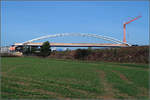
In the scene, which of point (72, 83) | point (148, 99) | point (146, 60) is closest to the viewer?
point (148, 99)

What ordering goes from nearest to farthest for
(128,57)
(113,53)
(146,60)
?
1. (146,60)
2. (128,57)
3. (113,53)

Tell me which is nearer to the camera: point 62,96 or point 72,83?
point 62,96

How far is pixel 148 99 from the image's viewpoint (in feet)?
24.3

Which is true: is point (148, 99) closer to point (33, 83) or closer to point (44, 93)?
point (44, 93)

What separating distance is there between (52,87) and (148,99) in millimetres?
4621

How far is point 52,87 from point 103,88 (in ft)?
8.64

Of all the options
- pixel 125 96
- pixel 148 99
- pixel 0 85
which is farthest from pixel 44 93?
pixel 148 99

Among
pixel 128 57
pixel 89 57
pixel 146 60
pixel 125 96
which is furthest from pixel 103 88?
pixel 89 57

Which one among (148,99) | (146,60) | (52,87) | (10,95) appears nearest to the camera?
(148,99)

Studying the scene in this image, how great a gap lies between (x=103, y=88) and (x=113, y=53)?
2132 cm

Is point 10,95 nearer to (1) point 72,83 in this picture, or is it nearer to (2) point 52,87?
(2) point 52,87

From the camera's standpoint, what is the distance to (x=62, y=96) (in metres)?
7.81

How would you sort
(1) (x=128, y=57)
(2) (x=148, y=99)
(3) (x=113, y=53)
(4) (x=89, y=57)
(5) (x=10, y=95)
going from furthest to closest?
(4) (x=89, y=57) < (3) (x=113, y=53) < (1) (x=128, y=57) < (5) (x=10, y=95) < (2) (x=148, y=99)

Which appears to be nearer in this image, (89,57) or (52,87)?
(52,87)
